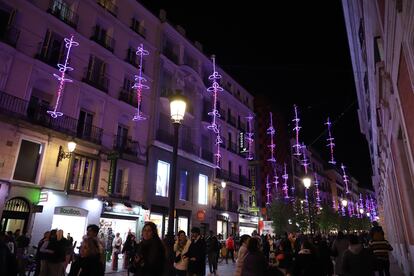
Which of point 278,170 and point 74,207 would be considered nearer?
point 74,207

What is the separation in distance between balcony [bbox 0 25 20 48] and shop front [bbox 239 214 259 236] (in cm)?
2606

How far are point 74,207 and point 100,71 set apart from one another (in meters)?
9.08

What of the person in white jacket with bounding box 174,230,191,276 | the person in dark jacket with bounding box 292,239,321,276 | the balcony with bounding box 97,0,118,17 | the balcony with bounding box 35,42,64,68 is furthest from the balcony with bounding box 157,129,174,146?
the person in dark jacket with bounding box 292,239,321,276

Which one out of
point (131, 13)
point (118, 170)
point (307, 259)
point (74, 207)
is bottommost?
point (307, 259)

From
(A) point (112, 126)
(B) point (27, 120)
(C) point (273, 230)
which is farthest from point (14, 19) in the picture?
(C) point (273, 230)

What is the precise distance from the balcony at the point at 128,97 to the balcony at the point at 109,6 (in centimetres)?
562

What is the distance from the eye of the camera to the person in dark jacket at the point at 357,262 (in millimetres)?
5855

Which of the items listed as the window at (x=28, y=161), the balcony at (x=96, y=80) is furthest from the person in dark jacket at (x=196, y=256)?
the balcony at (x=96, y=80)

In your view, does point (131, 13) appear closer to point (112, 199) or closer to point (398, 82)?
point (112, 199)

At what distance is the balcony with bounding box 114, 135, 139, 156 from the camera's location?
70.1ft

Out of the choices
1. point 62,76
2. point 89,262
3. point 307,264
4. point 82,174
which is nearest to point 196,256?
point 307,264

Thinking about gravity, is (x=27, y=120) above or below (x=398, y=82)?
above

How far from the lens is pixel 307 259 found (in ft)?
18.2

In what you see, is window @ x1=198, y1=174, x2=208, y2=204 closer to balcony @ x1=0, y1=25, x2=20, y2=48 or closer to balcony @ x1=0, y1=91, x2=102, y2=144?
balcony @ x1=0, y1=91, x2=102, y2=144
